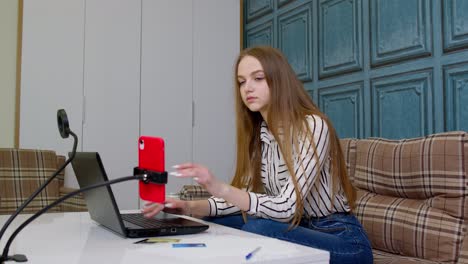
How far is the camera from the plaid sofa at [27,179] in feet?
8.28

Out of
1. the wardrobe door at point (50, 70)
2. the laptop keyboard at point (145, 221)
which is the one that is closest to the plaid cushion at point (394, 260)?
the laptop keyboard at point (145, 221)

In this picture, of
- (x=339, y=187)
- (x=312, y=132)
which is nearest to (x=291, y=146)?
(x=312, y=132)

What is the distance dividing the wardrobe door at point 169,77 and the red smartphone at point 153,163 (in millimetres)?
2230

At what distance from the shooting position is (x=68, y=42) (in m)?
2.90

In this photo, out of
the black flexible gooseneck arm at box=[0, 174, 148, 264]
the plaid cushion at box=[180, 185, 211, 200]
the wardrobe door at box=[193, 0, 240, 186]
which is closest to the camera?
the black flexible gooseneck arm at box=[0, 174, 148, 264]

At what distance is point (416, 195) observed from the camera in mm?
1697

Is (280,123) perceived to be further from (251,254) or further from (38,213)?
(38,213)

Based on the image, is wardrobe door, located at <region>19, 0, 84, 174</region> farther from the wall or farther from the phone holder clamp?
the phone holder clamp

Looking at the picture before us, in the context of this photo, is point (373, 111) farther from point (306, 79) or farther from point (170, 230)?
point (170, 230)

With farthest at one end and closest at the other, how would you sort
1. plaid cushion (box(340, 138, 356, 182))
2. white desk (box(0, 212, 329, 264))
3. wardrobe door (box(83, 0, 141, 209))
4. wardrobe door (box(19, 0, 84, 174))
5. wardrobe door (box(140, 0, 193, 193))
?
1. wardrobe door (box(140, 0, 193, 193))
2. wardrobe door (box(83, 0, 141, 209))
3. wardrobe door (box(19, 0, 84, 174))
4. plaid cushion (box(340, 138, 356, 182))
5. white desk (box(0, 212, 329, 264))

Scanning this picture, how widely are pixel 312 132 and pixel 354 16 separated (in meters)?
1.42

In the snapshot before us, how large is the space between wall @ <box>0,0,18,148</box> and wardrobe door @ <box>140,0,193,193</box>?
79 cm

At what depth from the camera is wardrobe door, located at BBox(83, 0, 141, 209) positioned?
2977 mm

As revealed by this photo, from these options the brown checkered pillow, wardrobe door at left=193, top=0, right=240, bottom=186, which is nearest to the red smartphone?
A: the brown checkered pillow
